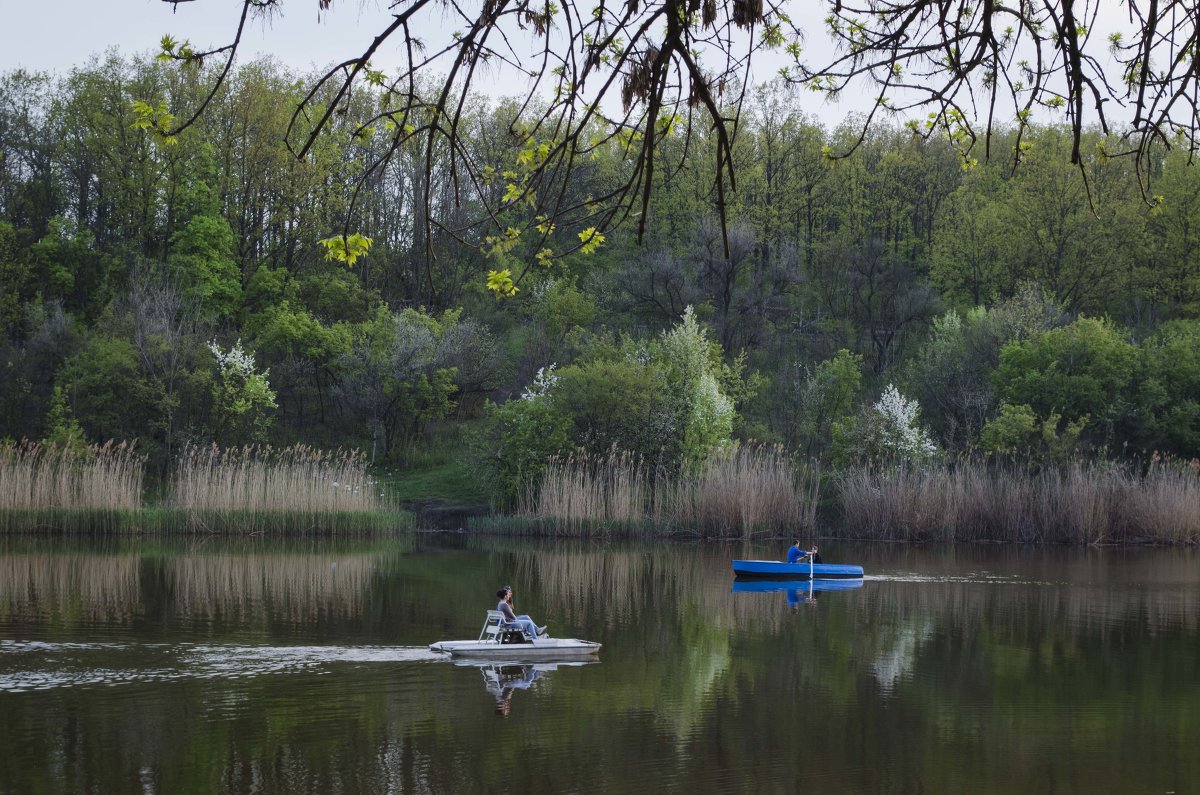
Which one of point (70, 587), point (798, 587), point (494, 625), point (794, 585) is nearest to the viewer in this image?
point (494, 625)

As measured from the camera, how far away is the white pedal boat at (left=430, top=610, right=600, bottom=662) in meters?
15.0

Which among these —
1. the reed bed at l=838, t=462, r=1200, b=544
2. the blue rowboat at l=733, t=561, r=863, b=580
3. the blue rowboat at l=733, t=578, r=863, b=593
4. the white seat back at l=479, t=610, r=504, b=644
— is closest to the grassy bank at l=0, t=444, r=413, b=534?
the blue rowboat at l=733, t=561, r=863, b=580

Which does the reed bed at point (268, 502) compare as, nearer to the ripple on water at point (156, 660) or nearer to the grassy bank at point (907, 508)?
the grassy bank at point (907, 508)

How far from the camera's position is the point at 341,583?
22.0m

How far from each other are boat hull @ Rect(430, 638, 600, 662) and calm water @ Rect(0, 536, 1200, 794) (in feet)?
0.89

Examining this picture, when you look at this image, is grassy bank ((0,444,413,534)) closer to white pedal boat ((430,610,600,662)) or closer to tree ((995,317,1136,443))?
white pedal boat ((430,610,600,662))

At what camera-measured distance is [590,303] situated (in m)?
53.5

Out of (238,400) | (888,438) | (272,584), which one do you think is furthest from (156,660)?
(238,400)

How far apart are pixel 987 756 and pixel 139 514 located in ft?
75.4

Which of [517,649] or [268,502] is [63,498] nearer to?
[268,502]

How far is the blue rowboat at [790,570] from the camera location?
24344 millimetres

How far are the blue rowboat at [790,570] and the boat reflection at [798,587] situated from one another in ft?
0.43

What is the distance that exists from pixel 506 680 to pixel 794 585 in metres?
11.6

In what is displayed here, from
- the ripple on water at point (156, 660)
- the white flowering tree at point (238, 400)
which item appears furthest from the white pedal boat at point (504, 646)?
the white flowering tree at point (238, 400)
